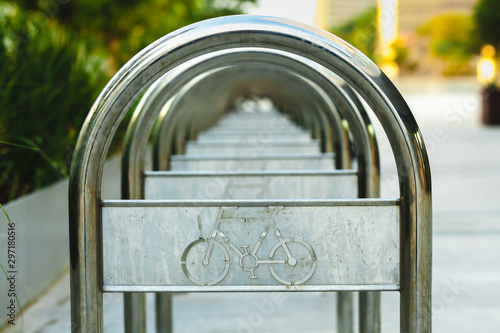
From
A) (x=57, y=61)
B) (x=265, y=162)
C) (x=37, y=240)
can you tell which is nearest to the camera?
(x=265, y=162)

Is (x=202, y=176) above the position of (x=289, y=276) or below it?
above

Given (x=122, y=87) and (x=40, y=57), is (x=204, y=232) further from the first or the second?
(x=40, y=57)

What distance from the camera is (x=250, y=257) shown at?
127cm

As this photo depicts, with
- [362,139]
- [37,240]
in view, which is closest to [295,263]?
[362,139]

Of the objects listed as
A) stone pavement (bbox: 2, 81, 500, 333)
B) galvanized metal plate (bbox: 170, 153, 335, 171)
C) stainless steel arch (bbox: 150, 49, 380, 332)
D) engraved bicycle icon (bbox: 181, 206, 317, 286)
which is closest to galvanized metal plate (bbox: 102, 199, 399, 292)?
engraved bicycle icon (bbox: 181, 206, 317, 286)

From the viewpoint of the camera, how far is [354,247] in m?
1.26

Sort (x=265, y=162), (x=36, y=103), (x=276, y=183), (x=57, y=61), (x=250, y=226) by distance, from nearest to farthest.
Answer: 1. (x=250, y=226)
2. (x=276, y=183)
3. (x=265, y=162)
4. (x=36, y=103)
5. (x=57, y=61)

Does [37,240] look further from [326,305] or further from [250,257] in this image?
[250,257]

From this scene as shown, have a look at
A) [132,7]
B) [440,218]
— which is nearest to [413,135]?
[440,218]

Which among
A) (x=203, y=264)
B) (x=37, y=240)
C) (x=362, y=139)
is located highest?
(x=362, y=139)

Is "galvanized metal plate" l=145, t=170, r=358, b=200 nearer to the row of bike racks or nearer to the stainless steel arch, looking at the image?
the stainless steel arch

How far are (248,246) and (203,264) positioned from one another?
0.10 meters

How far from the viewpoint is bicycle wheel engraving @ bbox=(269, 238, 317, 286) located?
126 centimetres

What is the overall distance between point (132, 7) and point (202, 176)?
649 centimetres
